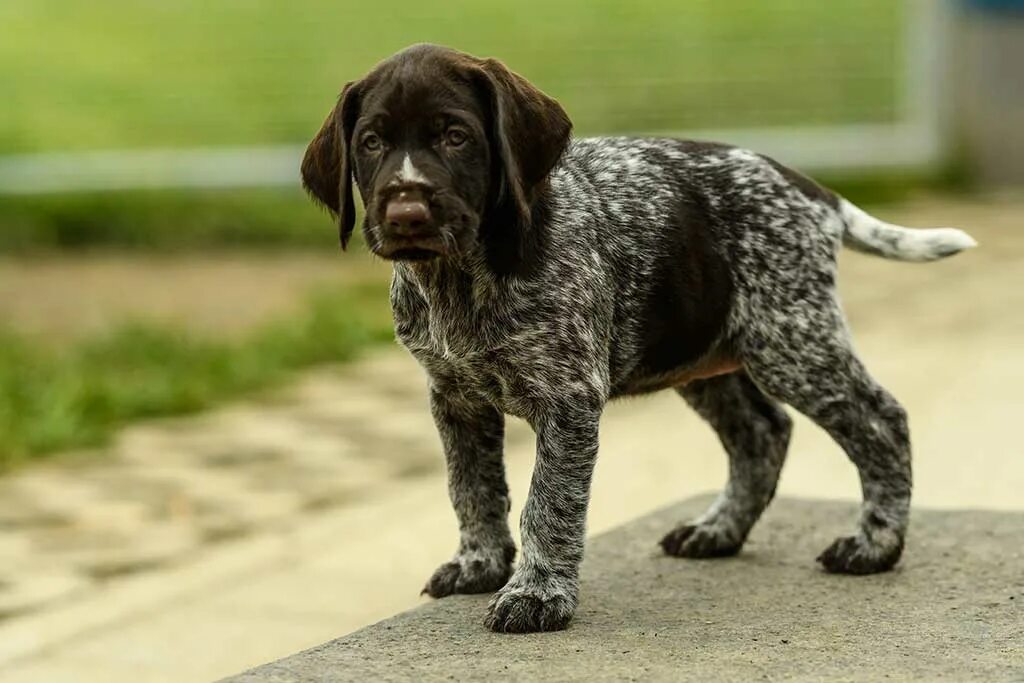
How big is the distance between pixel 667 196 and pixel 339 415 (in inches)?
159

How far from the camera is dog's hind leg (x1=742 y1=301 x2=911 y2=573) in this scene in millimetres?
5090

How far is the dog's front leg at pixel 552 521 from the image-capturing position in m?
4.60

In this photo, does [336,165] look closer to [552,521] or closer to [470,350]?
[470,350]

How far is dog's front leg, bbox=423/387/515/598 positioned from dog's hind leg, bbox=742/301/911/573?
2.49ft

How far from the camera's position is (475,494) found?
5004 millimetres

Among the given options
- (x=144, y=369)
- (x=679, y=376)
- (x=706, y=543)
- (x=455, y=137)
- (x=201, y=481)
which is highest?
(x=455, y=137)

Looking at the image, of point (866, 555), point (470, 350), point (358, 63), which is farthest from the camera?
point (358, 63)

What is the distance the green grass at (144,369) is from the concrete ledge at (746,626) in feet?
11.4

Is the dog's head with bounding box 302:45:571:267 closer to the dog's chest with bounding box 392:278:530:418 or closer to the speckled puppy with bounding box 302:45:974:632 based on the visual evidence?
the speckled puppy with bounding box 302:45:974:632

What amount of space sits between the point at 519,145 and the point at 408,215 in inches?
17.7

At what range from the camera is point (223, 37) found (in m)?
15.8

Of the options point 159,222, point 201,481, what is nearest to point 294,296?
point 159,222

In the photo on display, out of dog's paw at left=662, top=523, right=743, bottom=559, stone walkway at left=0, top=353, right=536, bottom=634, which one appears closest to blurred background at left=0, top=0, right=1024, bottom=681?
stone walkway at left=0, top=353, right=536, bottom=634

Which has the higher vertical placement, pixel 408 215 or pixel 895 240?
pixel 408 215
